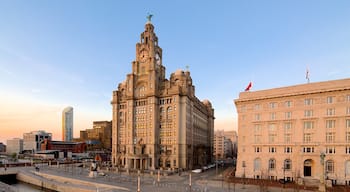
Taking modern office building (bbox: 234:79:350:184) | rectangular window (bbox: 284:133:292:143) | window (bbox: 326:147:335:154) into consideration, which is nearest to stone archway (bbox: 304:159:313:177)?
modern office building (bbox: 234:79:350:184)

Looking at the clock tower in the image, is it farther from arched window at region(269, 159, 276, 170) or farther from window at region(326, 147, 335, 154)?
window at region(326, 147, 335, 154)

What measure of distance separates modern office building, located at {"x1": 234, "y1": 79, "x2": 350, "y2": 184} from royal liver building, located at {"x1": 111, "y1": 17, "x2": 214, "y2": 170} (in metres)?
37.2

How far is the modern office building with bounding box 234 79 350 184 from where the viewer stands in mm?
66394

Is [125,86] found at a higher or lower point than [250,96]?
higher

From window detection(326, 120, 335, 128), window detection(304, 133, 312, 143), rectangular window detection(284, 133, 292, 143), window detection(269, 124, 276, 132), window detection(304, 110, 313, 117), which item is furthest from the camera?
window detection(269, 124, 276, 132)

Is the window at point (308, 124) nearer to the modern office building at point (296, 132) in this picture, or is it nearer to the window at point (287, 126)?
the modern office building at point (296, 132)

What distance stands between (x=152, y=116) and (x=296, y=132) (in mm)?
64741

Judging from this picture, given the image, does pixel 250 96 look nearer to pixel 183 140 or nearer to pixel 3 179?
pixel 183 140

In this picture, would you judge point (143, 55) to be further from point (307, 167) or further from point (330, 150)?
point (330, 150)

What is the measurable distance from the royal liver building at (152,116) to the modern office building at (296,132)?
37.2 metres

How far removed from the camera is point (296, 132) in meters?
72.4

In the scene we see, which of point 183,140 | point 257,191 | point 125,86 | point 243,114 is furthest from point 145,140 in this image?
point 257,191

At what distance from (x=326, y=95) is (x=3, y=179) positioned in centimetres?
12568

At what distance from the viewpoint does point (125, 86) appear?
5202 inches
